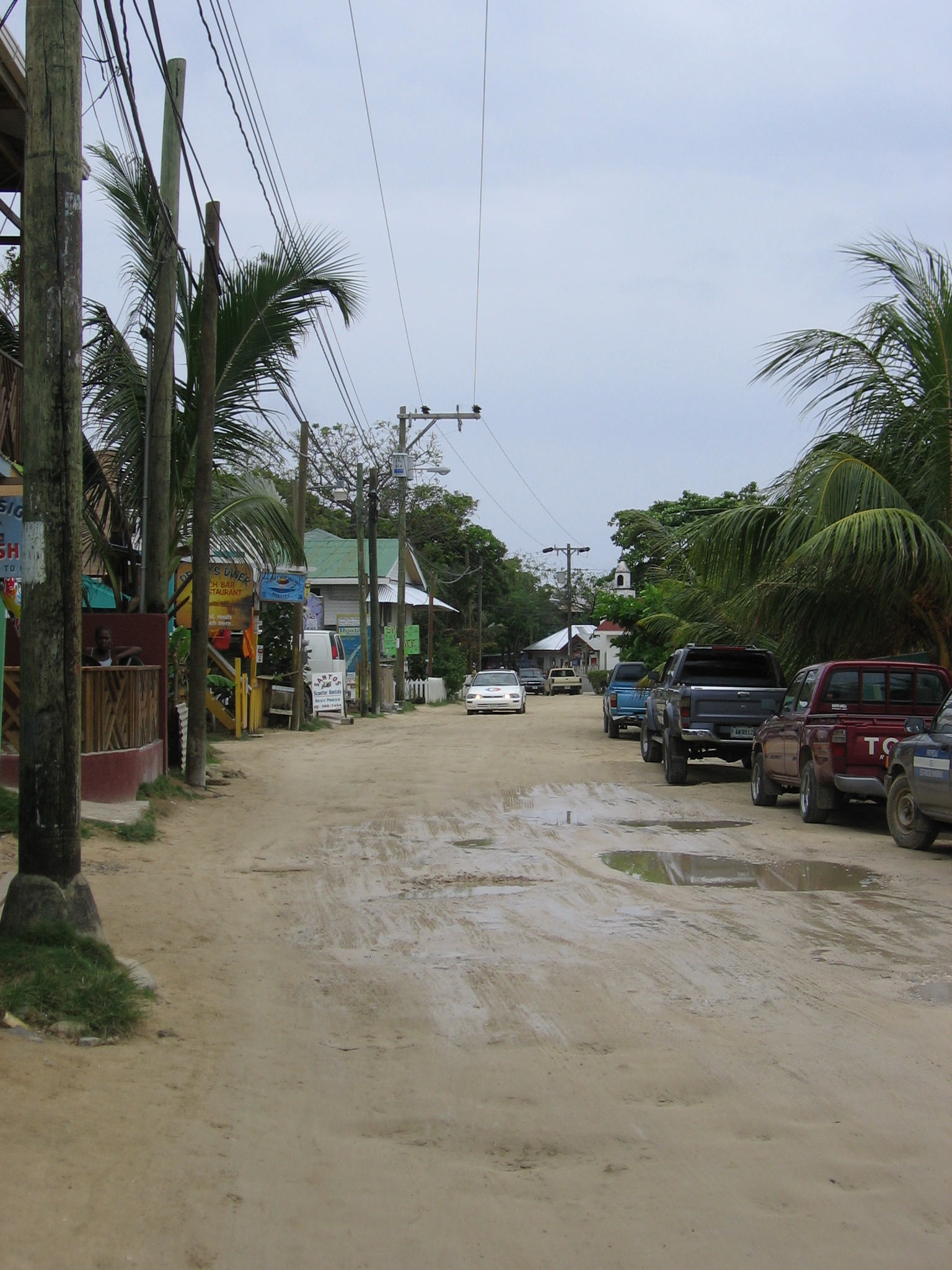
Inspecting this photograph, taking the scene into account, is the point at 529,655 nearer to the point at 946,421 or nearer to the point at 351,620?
the point at 351,620

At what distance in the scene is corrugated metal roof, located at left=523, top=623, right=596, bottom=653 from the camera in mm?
88312

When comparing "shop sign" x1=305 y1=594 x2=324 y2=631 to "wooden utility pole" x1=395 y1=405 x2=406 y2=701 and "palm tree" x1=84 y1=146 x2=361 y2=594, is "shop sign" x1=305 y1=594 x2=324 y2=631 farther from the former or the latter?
"palm tree" x1=84 y1=146 x2=361 y2=594

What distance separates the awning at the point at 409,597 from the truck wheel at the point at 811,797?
125 ft

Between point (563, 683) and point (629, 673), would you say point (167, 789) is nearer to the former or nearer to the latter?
point (629, 673)

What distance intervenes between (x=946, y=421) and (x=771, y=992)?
35.7 ft

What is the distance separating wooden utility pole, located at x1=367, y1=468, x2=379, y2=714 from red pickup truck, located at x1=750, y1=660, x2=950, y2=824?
2021 cm

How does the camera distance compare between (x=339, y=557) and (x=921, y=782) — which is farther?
(x=339, y=557)

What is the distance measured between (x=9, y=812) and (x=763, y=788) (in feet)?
28.4

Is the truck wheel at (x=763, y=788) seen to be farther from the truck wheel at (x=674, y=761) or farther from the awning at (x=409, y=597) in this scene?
the awning at (x=409, y=597)

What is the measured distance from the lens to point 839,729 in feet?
A: 40.2

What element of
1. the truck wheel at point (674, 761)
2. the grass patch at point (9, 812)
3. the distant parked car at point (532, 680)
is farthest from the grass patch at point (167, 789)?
the distant parked car at point (532, 680)

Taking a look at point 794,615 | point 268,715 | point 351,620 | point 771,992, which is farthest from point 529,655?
point 771,992

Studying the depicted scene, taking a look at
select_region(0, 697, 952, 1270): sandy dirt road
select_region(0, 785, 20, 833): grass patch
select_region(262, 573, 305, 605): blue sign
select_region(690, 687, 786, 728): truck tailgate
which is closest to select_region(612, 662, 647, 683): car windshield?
select_region(262, 573, 305, 605): blue sign

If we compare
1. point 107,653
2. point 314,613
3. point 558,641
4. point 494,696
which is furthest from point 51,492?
point 558,641
